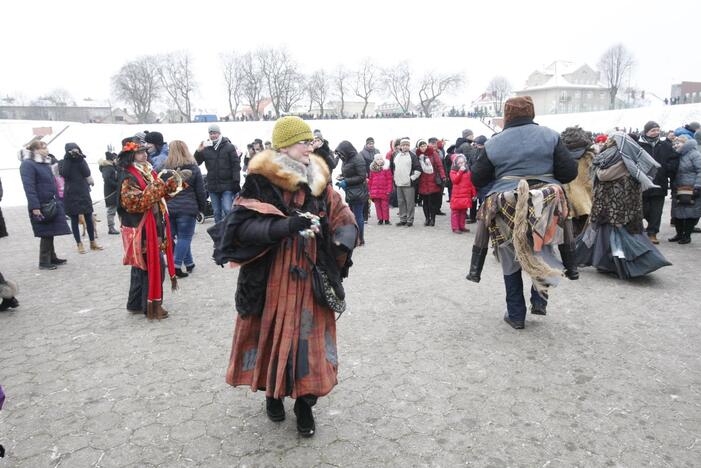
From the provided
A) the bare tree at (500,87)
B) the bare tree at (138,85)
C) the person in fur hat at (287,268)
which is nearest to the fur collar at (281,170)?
the person in fur hat at (287,268)

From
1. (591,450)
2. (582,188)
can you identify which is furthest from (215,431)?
(582,188)

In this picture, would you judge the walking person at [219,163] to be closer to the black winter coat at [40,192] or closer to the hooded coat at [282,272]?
the black winter coat at [40,192]

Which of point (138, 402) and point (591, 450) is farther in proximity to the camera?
point (138, 402)

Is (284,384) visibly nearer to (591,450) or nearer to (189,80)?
(591,450)

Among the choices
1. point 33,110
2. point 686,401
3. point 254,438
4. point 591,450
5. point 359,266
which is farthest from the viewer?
point 33,110

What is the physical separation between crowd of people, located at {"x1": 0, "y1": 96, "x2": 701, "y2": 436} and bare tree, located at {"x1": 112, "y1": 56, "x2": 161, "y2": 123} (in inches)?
2762

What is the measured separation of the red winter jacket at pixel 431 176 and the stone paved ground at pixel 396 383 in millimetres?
4330

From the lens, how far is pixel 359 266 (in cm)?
Result: 714

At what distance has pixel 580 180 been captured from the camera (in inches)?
250

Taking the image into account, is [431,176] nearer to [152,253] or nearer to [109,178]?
[109,178]

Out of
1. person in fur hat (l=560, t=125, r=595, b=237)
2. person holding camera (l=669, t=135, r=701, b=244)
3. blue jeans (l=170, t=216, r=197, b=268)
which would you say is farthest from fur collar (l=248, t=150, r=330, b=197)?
person holding camera (l=669, t=135, r=701, b=244)

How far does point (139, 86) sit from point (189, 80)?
739 cm

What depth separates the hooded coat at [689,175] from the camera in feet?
25.3

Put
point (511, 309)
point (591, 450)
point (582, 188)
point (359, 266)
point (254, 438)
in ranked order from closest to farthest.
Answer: point (591, 450) < point (254, 438) < point (511, 309) < point (582, 188) < point (359, 266)
